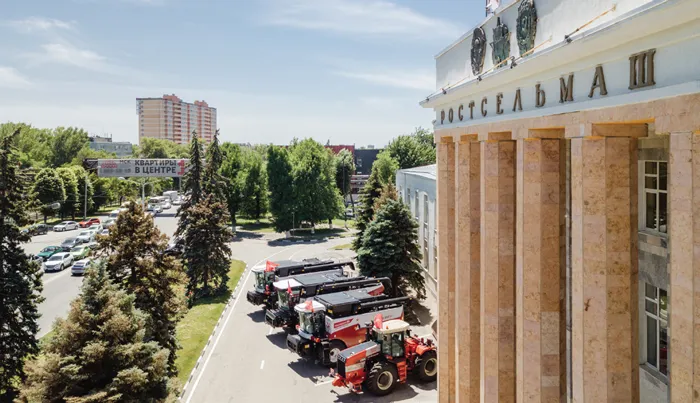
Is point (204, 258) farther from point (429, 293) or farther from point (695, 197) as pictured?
point (695, 197)

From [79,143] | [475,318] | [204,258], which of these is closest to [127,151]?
[79,143]

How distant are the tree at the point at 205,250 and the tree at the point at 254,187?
99.2 feet

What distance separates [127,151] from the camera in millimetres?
168625

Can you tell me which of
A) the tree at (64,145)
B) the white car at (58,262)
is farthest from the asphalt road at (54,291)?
the tree at (64,145)

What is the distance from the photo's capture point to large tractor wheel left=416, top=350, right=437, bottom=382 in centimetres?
2116

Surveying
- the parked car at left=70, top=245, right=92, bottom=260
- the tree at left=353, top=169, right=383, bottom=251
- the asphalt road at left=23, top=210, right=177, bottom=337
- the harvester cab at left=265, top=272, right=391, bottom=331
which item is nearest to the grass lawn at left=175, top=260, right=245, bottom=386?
the harvester cab at left=265, top=272, right=391, bottom=331

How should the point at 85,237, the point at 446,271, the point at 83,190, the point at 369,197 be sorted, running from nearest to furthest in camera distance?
the point at 446,271 → the point at 369,197 → the point at 85,237 → the point at 83,190

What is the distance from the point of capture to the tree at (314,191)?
60.1 metres

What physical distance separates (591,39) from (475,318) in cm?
748

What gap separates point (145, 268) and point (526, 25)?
17492 mm

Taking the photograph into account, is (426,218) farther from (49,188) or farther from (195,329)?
(49,188)

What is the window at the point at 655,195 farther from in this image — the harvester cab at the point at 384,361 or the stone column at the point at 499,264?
the harvester cab at the point at 384,361

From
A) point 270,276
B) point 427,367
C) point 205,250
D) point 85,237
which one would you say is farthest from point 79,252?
point 427,367

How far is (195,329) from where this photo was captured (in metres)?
28.0
